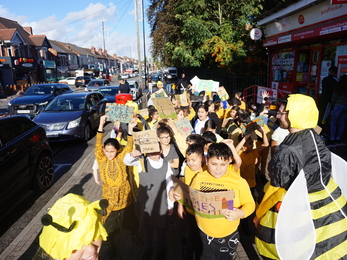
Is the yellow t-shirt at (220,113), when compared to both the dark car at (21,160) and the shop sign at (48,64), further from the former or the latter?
the shop sign at (48,64)

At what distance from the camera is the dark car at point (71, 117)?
8.55 metres

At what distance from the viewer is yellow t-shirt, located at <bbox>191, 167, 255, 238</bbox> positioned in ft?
8.11

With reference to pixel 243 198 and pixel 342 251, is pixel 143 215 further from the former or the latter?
pixel 342 251

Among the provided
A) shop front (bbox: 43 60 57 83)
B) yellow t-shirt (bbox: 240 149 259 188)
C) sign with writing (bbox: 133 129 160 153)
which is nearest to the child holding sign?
sign with writing (bbox: 133 129 160 153)

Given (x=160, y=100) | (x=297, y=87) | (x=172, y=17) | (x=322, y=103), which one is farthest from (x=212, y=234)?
(x=172, y=17)

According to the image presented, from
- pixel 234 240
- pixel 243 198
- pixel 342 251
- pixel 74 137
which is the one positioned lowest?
pixel 74 137

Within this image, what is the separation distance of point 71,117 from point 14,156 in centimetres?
433

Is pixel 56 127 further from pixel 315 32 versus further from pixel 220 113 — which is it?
pixel 315 32

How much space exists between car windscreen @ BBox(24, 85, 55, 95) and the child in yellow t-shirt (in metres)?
13.5

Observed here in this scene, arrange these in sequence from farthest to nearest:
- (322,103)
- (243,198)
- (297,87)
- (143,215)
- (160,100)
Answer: (297,87), (322,103), (160,100), (143,215), (243,198)

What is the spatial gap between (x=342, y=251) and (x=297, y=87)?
955cm

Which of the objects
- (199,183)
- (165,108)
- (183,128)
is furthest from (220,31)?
(199,183)

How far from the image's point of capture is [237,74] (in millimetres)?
12578

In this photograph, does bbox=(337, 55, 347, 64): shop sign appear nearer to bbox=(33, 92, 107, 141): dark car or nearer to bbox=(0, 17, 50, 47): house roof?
bbox=(33, 92, 107, 141): dark car
